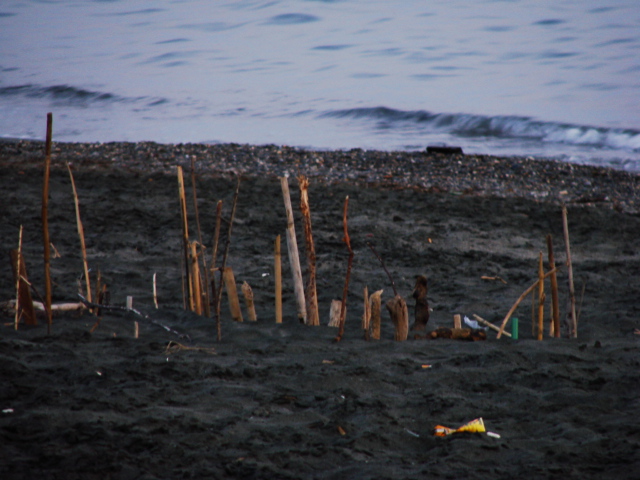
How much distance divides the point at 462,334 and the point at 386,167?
505cm

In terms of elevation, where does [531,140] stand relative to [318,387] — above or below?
above

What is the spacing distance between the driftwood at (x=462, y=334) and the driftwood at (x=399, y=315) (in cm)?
18

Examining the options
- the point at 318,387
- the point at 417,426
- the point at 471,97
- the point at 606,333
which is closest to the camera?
the point at 417,426

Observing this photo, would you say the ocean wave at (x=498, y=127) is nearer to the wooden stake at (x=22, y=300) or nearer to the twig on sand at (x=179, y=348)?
the twig on sand at (x=179, y=348)

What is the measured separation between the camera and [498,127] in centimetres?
1220

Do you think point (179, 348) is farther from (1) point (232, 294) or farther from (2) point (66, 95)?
(2) point (66, 95)

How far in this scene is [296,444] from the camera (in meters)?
2.08

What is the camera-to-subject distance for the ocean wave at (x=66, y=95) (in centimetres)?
1577

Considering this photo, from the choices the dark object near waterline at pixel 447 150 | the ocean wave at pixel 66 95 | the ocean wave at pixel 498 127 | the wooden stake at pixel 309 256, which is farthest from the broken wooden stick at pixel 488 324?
the ocean wave at pixel 66 95

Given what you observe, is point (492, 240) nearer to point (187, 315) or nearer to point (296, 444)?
point (187, 315)

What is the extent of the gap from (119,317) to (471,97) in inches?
478

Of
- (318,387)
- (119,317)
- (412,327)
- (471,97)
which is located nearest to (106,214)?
(119,317)

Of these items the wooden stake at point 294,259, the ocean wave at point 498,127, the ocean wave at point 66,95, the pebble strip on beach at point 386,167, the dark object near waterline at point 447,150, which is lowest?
the wooden stake at point 294,259

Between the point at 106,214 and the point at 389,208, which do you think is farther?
the point at 389,208
